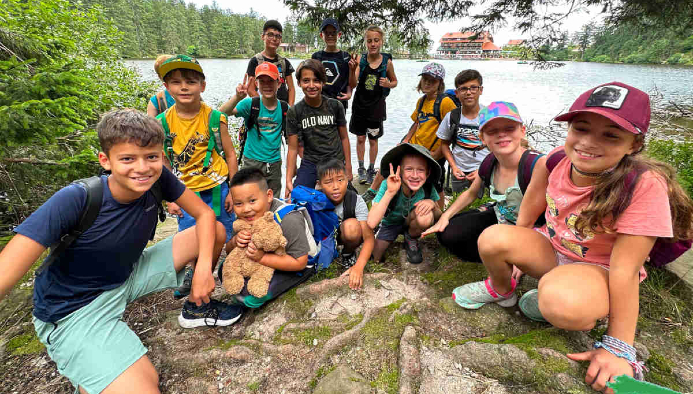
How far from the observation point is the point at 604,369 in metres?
1.52

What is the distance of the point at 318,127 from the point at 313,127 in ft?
0.22

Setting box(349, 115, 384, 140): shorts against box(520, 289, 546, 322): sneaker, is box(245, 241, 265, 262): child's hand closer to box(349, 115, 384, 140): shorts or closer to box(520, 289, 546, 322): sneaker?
box(520, 289, 546, 322): sneaker

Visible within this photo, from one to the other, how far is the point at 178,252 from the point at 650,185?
2865mm

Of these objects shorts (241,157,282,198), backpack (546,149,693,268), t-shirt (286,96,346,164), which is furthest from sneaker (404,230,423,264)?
shorts (241,157,282,198)

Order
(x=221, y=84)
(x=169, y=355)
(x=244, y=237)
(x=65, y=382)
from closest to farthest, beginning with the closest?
(x=65, y=382) → (x=169, y=355) → (x=244, y=237) → (x=221, y=84)

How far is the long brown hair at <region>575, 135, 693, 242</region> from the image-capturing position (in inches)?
60.2

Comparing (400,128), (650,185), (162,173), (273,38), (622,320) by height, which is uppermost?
(273,38)

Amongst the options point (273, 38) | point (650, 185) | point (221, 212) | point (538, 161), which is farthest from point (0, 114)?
point (650, 185)

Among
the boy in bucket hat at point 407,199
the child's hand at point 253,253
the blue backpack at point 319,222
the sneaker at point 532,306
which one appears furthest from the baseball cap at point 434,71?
the child's hand at point 253,253

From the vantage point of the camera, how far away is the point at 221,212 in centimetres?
338

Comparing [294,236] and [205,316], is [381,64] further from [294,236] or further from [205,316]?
[205,316]

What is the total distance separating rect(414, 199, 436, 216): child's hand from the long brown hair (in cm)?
137

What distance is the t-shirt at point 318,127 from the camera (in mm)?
3983

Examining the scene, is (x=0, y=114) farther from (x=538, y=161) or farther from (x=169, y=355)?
(x=538, y=161)
